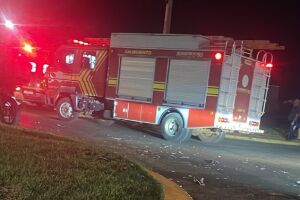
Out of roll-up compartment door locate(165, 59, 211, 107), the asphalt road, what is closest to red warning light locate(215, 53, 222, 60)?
roll-up compartment door locate(165, 59, 211, 107)

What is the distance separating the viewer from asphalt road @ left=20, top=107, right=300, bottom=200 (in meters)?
8.93

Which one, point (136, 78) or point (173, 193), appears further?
point (136, 78)

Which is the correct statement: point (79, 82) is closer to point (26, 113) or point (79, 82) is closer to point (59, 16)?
point (26, 113)

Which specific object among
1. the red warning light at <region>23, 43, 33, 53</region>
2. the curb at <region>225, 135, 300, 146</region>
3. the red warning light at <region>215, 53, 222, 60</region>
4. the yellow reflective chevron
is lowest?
the curb at <region>225, 135, 300, 146</region>

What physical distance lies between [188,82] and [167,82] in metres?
0.71

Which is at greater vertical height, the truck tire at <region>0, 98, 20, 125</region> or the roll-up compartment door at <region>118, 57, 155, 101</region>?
the roll-up compartment door at <region>118, 57, 155, 101</region>

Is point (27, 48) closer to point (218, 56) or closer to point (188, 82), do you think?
point (188, 82)

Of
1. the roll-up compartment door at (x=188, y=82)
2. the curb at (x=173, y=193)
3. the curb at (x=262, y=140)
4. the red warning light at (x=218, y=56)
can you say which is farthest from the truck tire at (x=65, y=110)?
the curb at (x=173, y=193)

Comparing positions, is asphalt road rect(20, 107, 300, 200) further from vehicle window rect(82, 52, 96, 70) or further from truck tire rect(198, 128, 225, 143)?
vehicle window rect(82, 52, 96, 70)

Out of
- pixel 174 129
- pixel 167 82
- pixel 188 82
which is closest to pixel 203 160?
pixel 174 129

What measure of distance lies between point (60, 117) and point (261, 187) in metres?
10.4

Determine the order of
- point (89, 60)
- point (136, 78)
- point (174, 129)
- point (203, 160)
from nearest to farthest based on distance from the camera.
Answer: point (203, 160)
point (174, 129)
point (136, 78)
point (89, 60)

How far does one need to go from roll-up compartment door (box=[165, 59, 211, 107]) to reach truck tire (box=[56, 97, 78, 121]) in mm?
3730

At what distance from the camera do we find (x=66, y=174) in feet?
22.6
